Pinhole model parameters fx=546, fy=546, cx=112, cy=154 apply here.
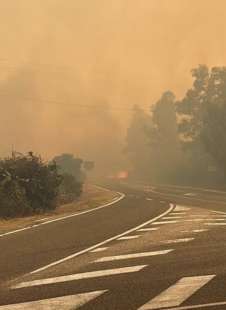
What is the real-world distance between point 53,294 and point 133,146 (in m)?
94.6

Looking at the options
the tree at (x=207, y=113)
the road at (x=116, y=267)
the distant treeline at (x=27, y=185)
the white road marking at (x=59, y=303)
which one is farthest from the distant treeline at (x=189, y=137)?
the white road marking at (x=59, y=303)

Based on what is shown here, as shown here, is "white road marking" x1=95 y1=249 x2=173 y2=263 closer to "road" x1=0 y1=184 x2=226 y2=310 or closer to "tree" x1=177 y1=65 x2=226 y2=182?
"road" x1=0 y1=184 x2=226 y2=310

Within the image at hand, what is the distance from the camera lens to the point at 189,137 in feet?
253

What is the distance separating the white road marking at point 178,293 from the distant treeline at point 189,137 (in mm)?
48100

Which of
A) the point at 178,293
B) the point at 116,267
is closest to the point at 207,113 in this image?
the point at 116,267

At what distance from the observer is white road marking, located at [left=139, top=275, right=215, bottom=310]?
26.0 ft

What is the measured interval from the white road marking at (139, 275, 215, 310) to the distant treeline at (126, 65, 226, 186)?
158 ft

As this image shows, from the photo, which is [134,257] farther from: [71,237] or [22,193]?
[22,193]

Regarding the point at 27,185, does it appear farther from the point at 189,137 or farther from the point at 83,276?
the point at 189,137

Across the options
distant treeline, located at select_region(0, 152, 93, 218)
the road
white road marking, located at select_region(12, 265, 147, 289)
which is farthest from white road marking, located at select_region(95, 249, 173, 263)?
distant treeline, located at select_region(0, 152, 93, 218)

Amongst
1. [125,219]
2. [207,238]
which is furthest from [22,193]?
[207,238]

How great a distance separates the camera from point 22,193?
26.0 meters

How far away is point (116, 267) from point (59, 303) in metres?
2.79

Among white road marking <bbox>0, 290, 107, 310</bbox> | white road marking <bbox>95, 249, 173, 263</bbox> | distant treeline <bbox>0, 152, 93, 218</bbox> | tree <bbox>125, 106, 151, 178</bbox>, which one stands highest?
tree <bbox>125, 106, 151, 178</bbox>
